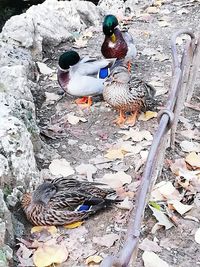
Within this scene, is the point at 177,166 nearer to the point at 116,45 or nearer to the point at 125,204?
the point at 125,204

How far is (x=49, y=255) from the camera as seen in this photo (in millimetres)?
3270

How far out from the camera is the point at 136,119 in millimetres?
4883

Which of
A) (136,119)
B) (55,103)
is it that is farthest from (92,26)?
(136,119)

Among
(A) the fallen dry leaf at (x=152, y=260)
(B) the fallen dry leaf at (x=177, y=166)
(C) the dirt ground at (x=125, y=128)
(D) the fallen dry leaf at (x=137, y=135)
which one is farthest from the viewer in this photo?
(D) the fallen dry leaf at (x=137, y=135)

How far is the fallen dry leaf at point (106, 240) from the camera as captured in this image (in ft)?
11.0

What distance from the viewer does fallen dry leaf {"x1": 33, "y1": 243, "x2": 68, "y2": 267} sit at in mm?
3225

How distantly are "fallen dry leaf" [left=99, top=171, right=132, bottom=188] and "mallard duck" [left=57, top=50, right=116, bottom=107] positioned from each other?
1345mm

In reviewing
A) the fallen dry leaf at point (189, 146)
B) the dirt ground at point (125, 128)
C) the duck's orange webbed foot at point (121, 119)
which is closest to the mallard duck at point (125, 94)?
the duck's orange webbed foot at point (121, 119)

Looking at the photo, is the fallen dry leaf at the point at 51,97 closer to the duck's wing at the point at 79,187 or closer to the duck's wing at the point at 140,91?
the duck's wing at the point at 140,91

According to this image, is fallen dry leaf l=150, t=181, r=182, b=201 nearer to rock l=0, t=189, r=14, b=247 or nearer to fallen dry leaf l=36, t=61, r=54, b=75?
rock l=0, t=189, r=14, b=247

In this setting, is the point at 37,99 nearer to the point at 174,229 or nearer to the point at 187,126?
the point at 187,126

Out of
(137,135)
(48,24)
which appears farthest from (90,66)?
(48,24)

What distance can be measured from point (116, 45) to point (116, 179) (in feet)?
7.65

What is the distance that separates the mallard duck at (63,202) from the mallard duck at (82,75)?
165cm
